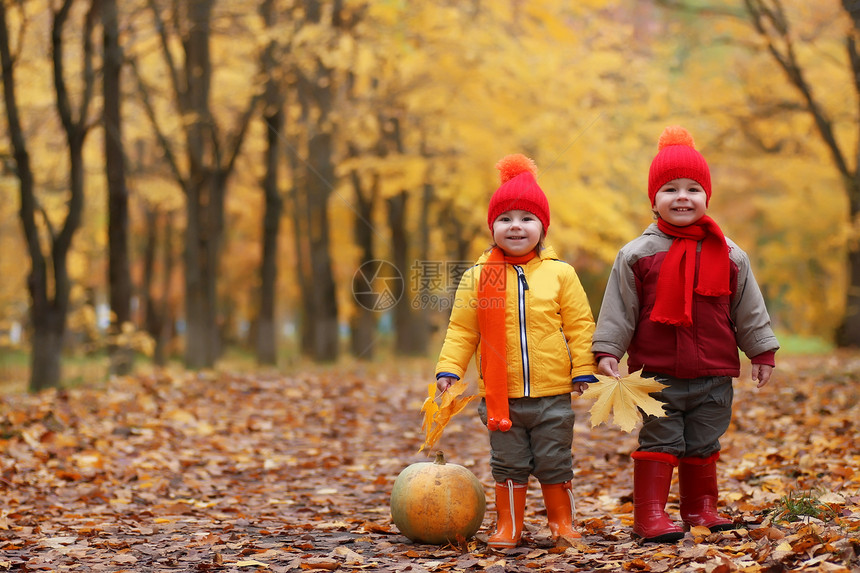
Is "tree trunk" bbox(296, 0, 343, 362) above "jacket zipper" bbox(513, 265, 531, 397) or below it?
above

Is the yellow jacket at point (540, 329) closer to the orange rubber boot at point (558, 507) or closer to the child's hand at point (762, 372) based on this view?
the orange rubber boot at point (558, 507)

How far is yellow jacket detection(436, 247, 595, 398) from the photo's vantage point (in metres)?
4.21

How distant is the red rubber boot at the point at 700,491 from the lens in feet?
13.9

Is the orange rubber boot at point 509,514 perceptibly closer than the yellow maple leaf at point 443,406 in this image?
Yes

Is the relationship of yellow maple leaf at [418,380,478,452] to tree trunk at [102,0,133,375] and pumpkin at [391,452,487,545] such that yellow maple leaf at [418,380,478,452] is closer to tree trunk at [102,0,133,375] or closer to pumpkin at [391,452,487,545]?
pumpkin at [391,452,487,545]

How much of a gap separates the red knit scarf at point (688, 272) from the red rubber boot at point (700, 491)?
706mm

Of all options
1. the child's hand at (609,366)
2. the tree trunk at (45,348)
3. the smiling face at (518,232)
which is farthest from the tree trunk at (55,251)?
the child's hand at (609,366)

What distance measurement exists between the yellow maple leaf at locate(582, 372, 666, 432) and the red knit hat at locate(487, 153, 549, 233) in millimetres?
Answer: 919

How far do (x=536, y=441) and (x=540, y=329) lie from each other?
1.77 feet

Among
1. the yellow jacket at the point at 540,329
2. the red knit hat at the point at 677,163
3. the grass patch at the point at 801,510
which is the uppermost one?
the red knit hat at the point at 677,163

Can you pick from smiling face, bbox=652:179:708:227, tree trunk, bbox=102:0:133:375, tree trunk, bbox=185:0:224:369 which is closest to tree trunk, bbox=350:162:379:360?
tree trunk, bbox=185:0:224:369

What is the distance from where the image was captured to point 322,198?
690 inches

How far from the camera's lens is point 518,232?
433cm

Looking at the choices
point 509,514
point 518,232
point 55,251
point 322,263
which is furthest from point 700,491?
point 322,263
